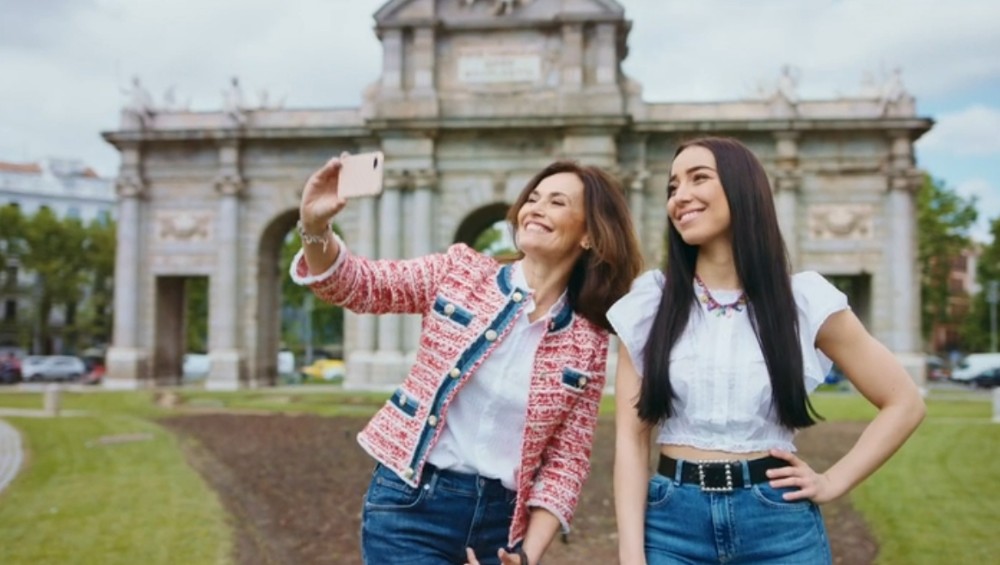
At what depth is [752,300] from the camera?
3.31m

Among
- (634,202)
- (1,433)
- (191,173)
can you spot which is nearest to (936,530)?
(1,433)

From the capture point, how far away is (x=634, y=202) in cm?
3128

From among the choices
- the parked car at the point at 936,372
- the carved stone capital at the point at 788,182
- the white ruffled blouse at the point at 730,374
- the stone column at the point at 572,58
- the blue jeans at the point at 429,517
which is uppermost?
the stone column at the point at 572,58

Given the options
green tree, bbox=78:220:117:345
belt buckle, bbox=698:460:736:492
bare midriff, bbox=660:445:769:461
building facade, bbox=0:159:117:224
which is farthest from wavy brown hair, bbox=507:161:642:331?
building facade, bbox=0:159:117:224

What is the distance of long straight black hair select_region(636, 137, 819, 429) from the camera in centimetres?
318

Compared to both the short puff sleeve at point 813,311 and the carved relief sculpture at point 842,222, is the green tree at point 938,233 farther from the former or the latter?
the short puff sleeve at point 813,311

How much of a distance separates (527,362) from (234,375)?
99.8ft

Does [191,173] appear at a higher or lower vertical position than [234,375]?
higher

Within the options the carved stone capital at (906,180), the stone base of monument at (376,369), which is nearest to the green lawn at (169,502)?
the stone base of monument at (376,369)

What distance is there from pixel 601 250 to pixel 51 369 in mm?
49886

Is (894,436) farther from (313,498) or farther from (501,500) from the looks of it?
(313,498)

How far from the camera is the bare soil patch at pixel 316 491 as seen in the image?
9180 millimetres

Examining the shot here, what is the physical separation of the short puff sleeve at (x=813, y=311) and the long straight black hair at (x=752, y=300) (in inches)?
2.5

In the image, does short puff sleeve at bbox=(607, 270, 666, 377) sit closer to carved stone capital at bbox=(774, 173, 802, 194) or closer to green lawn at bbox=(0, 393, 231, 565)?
green lawn at bbox=(0, 393, 231, 565)
